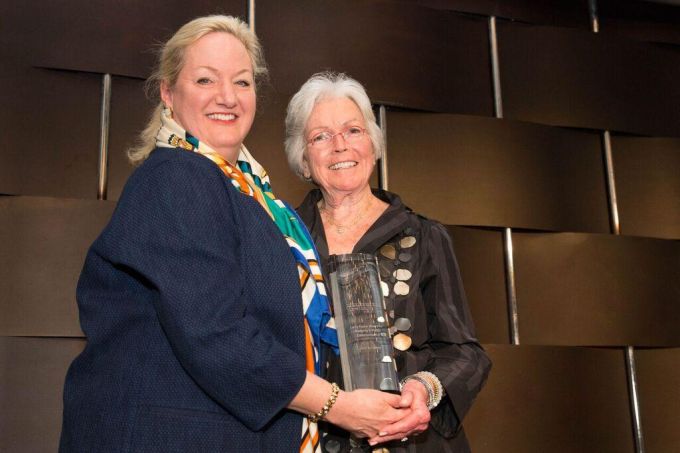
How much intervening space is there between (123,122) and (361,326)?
1.97 m

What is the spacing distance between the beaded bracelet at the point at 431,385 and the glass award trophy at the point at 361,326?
0.78 feet

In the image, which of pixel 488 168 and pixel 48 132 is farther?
pixel 488 168

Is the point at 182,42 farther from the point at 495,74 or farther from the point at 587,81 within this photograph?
the point at 587,81

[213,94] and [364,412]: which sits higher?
[213,94]

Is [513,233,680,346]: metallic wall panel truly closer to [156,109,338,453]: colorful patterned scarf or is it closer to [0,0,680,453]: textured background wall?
[0,0,680,453]: textured background wall

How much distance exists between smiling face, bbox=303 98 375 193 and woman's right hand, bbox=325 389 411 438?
855 millimetres

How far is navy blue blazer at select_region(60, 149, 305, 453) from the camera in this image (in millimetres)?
1378

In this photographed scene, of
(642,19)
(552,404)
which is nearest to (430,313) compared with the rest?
(552,404)

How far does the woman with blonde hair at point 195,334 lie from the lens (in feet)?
4.53

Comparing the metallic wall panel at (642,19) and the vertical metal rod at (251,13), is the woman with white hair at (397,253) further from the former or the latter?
the metallic wall panel at (642,19)

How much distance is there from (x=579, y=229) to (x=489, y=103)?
2.47 feet

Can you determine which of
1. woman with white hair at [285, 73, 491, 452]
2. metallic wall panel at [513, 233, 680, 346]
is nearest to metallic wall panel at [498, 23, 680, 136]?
metallic wall panel at [513, 233, 680, 346]

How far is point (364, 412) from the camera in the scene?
5.13ft

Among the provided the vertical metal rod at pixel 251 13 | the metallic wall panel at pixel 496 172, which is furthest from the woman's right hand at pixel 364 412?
the vertical metal rod at pixel 251 13
